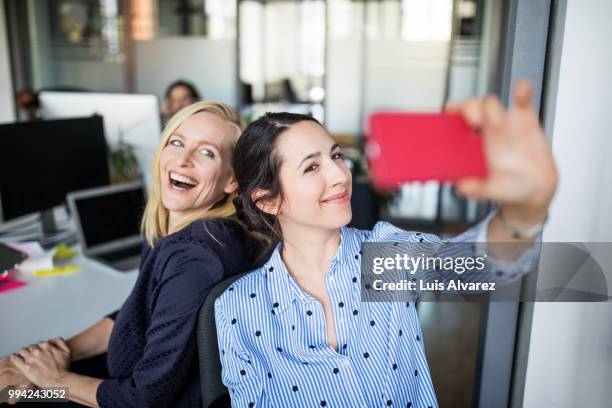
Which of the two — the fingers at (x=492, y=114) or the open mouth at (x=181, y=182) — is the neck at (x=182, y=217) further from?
the fingers at (x=492, y=114)

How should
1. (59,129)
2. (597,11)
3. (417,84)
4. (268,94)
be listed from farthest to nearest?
1. (268,94)
2. (417,84)
3. (59,129)
4. (597,11)

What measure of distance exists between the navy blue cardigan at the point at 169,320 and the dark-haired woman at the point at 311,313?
0.30 feet

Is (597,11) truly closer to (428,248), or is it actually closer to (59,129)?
(428,248)

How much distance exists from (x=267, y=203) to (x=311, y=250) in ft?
0.48

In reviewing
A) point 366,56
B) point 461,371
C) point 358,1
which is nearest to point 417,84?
point 366,56

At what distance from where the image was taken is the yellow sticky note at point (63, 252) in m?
2.05

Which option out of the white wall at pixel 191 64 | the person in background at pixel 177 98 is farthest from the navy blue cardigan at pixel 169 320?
the white wall at pixel 191 64

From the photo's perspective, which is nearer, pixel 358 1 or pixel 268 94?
pixel 358 1

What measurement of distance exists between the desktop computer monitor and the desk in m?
0.68

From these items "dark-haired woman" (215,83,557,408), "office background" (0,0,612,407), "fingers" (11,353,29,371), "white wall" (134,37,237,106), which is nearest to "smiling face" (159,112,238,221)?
"dark-haired woman" (215,83,557,408)

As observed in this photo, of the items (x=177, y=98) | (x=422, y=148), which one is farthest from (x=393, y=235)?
(x=177, y=98)

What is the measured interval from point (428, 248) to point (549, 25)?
1.78ft

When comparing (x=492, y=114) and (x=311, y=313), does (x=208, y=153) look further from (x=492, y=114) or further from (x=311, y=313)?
(x=492, y=114)

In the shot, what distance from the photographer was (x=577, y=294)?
117 centimetres
